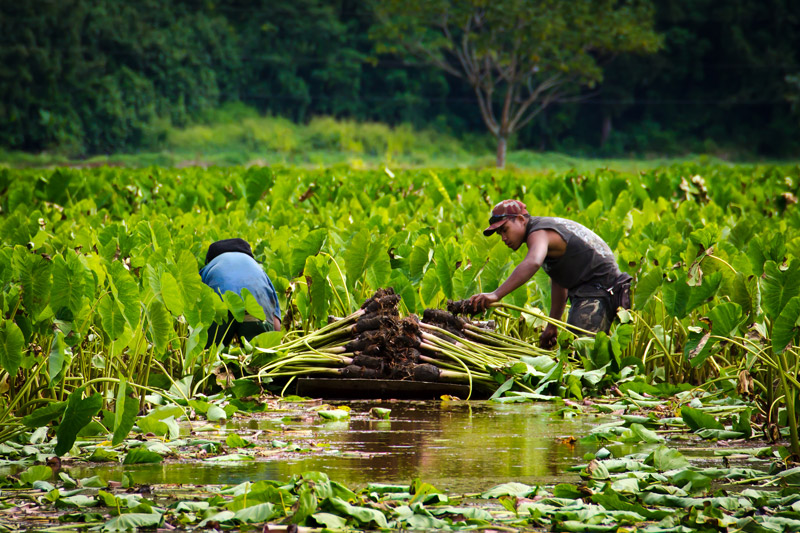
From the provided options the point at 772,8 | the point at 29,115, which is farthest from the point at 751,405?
the point at 772,8

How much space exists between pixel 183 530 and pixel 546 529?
3.21 ft

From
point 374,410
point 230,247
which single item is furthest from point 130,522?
point 230,247

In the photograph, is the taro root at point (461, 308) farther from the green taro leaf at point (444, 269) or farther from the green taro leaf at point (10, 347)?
the green taro leaf at point (10, 347)

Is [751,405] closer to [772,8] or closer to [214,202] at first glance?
[214,202]

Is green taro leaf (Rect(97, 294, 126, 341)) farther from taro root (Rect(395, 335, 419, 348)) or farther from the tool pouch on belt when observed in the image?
the tool pouch on belt

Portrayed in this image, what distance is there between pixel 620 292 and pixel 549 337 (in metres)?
0.49

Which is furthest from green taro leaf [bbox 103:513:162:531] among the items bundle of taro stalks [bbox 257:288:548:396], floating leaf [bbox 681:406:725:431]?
floating leaf [bbox 681:406:725:431]

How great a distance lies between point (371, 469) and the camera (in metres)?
3.31

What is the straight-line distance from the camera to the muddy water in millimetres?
3213

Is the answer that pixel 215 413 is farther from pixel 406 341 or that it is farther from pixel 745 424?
pixel 745 424

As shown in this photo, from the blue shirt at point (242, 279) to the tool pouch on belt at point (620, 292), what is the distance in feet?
6.14

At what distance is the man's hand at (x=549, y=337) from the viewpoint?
212 inches

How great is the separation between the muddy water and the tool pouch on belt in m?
1.13

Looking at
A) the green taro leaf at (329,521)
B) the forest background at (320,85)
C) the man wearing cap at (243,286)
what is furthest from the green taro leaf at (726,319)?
the forest background at (320,85)
